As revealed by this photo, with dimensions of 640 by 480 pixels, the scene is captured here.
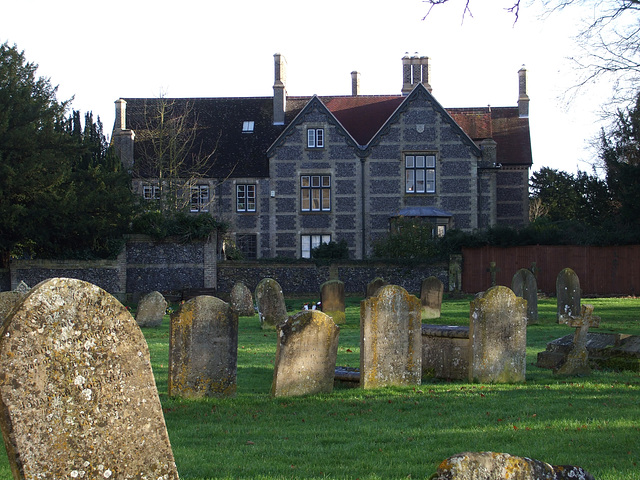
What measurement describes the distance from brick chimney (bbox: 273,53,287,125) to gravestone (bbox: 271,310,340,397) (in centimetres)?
3831

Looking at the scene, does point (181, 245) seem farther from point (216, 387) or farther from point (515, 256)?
point (216, 387)

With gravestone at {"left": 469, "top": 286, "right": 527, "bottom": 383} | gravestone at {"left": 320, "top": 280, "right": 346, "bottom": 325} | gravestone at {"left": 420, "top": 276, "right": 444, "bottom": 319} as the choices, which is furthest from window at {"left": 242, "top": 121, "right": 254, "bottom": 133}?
gravestone at {"left": 469, "top": 286, "right": 527, "bottom": 383}

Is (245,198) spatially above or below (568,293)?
above

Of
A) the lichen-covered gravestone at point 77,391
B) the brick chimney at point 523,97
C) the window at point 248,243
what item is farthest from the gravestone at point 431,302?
the brick chimney at point 523,97

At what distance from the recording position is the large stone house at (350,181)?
43.6 metres

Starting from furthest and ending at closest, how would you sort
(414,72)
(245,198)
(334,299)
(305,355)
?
(414,72) → (245,198) → (334,299) → (305,355)

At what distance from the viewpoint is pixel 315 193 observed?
4444cm

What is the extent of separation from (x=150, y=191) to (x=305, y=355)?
36.0 m

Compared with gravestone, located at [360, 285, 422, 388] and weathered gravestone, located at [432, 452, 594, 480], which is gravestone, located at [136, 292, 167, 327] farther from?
weathered gravestone, located at [432, 452, 594, 480]

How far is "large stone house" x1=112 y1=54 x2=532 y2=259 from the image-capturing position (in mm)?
43625

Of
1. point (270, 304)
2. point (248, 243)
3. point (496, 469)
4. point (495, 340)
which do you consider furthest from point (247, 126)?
point (496, 469)

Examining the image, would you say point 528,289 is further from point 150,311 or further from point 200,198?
point 200,198

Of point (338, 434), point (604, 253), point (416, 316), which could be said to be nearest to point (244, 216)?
point (604, 253)

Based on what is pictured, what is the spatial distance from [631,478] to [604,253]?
31886 mm
